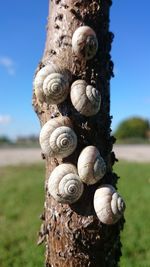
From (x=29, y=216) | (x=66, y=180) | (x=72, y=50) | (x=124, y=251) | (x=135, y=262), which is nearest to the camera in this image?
(x=66, y=180)

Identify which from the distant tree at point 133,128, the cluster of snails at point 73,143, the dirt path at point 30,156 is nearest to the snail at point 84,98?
the cluster of snails at point 73,143

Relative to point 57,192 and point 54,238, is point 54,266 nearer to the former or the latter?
point 54,238

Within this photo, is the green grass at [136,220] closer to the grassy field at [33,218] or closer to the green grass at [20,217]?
the grassy field at [33,218]

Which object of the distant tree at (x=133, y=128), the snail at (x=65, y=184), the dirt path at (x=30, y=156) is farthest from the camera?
the distant tree at (x=133, y=128)

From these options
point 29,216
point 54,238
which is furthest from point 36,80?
point 29,216

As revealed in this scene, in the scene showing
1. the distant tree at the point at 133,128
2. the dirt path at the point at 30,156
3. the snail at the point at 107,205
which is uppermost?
the distant tree at the point at 133,128

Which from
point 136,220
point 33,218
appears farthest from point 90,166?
point 33,218
